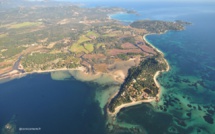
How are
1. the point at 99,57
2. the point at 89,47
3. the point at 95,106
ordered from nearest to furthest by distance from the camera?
the point at 95,106, the point at 99,57, the point at 89,47

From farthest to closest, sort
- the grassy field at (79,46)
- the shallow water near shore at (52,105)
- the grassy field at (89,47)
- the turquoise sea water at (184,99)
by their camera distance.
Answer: the grassy field at (89,47)
the grassy field at (79,46)
the shallow water near shore at (52,105)
the turquoise sea water at (184,99)

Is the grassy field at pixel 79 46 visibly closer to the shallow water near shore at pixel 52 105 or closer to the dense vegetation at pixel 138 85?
the shallow water near shore at pixel 52 105

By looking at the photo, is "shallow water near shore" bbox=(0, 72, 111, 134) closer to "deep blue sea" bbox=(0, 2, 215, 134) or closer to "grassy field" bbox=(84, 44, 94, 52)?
"deep blue sea" bbox=(0, 2, 215, 134)

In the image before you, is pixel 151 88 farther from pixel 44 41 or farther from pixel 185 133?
pixel 44 41

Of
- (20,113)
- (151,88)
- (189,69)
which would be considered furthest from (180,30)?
(20,113)

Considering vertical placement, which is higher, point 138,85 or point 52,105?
point 138,85

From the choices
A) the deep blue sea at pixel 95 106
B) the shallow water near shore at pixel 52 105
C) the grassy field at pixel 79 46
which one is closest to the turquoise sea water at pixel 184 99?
the deep blue sea at pixel 95 106

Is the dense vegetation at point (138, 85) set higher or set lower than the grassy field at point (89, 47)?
higher

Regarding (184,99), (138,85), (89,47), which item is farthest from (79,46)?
(184,99)

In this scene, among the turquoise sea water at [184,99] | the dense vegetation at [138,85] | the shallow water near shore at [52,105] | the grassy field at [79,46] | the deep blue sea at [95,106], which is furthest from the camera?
the grassy field at [79,46]

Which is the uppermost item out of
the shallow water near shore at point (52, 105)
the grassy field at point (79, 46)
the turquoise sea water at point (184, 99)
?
the turquoise sea water at point (184, 99)

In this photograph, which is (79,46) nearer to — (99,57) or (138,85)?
(99,57)
